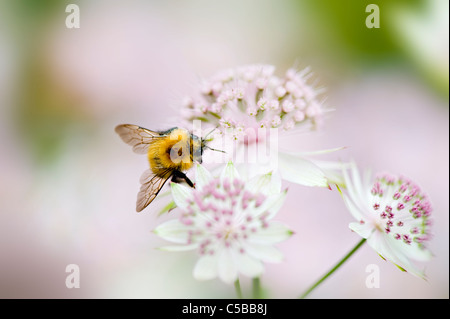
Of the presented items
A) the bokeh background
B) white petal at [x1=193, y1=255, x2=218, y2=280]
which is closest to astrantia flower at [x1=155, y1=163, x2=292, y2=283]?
white petal at [x1=193, y1=255, x2=218, y2=280]

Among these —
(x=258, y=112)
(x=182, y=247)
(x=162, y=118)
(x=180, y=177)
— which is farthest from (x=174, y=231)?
(x=162, y=118)

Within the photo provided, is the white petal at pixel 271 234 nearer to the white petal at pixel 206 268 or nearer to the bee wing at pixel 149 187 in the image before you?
the white petal at pixel 206 268

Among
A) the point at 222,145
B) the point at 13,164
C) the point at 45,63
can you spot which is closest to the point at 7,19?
the point at 45,63

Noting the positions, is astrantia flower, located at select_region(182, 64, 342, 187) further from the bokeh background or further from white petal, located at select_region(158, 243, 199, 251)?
the bokeh background

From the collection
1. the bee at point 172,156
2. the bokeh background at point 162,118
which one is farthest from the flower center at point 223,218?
the bokeh background at point 162,118

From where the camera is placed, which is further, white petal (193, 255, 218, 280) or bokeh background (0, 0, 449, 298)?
bokeh background (0, 0, 449, 298)

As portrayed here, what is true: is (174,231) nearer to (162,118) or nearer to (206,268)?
(206,268)

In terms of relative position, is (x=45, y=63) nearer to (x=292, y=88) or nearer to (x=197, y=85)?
(x=197, y=85)
